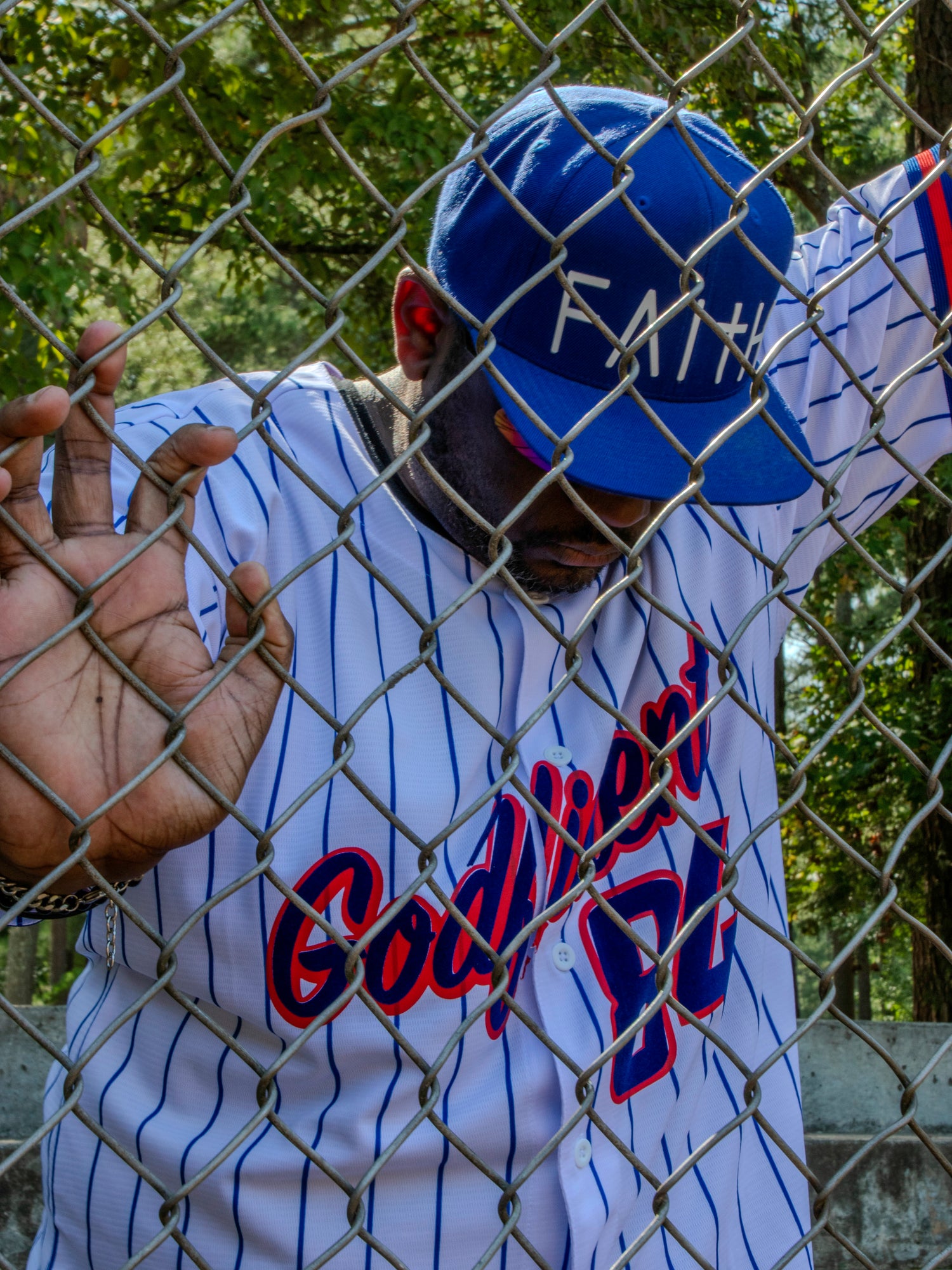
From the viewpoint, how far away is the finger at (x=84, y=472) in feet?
3.71

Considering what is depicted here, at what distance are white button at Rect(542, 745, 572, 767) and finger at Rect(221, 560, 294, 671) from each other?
66 centimetres

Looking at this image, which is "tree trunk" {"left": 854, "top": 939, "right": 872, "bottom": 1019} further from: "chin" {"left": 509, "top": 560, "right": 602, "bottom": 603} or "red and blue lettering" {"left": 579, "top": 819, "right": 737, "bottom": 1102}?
"chin" {"left": 509, "top": 560, "right": 602, "bottom": 603}

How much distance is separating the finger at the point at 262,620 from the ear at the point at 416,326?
32.9 inches

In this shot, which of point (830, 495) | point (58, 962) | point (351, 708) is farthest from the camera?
point (58, 962)

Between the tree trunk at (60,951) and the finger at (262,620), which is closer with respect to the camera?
the finger at (262,620)

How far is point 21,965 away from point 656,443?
15943mm

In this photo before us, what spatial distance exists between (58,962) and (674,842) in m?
16.6

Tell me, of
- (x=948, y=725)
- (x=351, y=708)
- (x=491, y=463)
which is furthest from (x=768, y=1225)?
(x=948, y=725)

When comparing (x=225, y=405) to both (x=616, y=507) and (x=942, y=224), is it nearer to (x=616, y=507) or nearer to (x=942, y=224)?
(x=616, y=507)

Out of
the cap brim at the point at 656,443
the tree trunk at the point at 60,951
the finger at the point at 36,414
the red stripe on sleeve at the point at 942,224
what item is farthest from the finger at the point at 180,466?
the tree trunk at the point at 60,951

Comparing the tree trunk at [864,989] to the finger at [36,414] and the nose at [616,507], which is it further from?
the finger at [36,414]

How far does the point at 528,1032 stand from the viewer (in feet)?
5.80

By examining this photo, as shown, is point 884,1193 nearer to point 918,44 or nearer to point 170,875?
point 170,875

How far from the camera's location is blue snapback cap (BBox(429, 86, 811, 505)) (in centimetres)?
161
